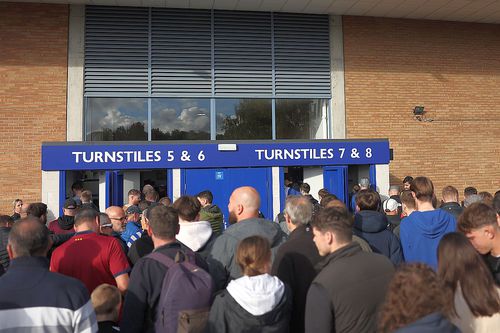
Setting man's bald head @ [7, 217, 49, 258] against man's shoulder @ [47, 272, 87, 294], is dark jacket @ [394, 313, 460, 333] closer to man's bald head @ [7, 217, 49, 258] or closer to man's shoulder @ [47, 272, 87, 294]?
man's shoulder @ [47, 272, 87, 294]

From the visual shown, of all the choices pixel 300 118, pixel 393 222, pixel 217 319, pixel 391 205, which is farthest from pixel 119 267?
pixel 300 118

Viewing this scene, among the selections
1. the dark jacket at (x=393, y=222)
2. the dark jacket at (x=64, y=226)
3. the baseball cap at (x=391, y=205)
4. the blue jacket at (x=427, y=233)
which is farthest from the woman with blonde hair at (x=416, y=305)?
the dark jacket at (x=64, y=226)

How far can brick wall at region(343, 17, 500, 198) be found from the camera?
43.2ft

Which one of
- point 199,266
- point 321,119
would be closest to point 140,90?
point 321,119

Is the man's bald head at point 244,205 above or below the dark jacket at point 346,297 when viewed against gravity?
above

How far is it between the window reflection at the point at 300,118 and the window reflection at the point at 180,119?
7.40ft

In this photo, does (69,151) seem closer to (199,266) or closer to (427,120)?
(199,266)

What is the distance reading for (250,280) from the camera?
96.0 inches

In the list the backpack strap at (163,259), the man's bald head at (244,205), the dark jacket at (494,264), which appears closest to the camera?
the dark jacket at (494,264)

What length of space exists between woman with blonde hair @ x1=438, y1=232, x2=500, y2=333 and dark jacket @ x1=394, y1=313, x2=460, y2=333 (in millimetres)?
356

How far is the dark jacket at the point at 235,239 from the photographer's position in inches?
126

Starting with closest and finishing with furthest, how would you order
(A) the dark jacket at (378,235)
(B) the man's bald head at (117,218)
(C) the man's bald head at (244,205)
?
(C) the man's bald head at (244,205) → (A) the dark jacket at (378,235) → (B) the man's bald head at (117,218)

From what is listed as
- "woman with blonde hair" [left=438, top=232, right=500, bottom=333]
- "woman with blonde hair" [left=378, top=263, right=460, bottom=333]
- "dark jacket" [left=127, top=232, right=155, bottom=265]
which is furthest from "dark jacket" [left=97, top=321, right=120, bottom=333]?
"woman with blonde hair" [left=438, top=232, right=500, bottom=333]

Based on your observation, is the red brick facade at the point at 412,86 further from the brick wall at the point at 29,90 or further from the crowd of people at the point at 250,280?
the crowd of people at the point at 250,280
